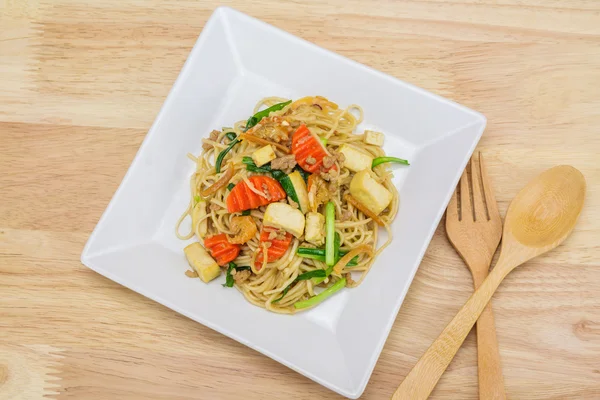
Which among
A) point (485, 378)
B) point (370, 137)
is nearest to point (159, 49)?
point (370, 137)

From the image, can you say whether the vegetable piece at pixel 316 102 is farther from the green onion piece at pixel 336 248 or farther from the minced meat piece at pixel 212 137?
the green onion piece at pixel 336 248

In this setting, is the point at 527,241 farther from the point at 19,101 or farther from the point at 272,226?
the point at 19,101

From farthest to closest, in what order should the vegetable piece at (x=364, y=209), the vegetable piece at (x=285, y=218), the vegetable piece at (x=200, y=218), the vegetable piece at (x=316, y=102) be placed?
1. the vegetable piece at (x=316, y=102)
2. the vegetable piece at (x=200, y=218)
3. the vegetable piece at (x=364, y=209)
4. the vegetable piece at (x=285, y=218)

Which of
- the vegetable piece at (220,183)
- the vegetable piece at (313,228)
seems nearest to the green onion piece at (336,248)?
the vegetable piece at (313,228)

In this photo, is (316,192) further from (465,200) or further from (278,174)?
(465,200)

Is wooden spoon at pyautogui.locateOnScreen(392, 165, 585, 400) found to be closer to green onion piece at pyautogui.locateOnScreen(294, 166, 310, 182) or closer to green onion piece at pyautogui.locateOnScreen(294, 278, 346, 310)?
green onion piece at pyautogui.locateOnScreen(294, 278, 346, 310)

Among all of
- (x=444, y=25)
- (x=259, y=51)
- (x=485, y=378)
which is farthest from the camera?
(x=444, y=25)
